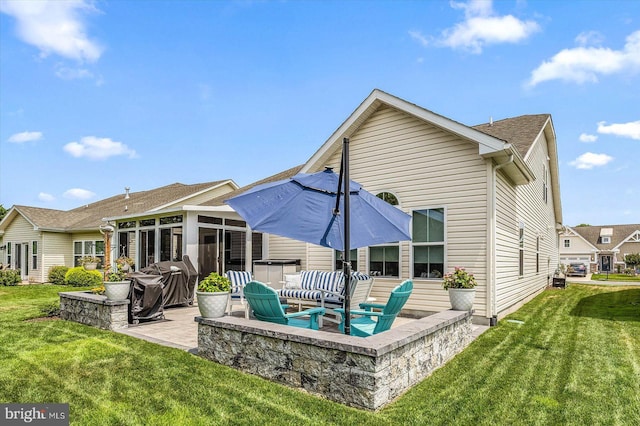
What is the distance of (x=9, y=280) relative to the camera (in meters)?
17.8

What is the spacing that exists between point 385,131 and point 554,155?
10.0 metres

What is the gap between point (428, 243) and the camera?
8664 millimetres

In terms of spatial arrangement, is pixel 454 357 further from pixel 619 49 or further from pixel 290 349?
pixel 619 49

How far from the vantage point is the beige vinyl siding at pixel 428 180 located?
26.2 feet

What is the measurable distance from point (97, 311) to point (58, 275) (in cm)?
1394

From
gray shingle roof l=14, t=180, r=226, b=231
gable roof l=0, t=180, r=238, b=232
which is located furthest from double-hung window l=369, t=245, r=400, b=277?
gray shingle roof l=14, t=180, r=226, b=231

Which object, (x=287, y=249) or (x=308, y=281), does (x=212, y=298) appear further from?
(x=287, y=249)

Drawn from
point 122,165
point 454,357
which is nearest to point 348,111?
point 454,357

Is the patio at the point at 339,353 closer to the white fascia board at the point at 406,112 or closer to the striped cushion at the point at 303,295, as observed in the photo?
the striped cushion at the point at 303,295

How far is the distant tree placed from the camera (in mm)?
39938

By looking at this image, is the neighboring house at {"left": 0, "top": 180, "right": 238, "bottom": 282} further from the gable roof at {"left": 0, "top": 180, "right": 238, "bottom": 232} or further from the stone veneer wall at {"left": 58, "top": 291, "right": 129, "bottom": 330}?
the stone veneer wall at {"left": 58, "top": 291, "right": 129, "bottom": 330}

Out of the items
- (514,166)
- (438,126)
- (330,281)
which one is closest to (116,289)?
(330,281)

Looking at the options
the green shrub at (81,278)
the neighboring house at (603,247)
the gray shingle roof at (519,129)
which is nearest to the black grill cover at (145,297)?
the gray shingle roof at (519,129)

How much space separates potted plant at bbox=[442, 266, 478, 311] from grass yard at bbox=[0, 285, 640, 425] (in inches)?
26.1
